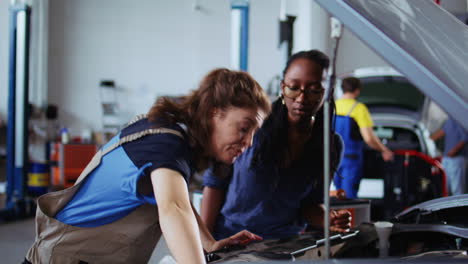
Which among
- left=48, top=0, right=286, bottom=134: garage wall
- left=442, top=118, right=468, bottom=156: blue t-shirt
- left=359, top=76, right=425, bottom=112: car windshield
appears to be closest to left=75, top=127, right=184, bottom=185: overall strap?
left=442, top=118, right=468, bottom=156: blue t-shirt

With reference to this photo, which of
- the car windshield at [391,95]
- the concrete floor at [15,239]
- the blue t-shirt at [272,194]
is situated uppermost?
the car windshield at [391,95]

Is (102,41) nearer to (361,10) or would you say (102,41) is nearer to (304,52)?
(304,52)

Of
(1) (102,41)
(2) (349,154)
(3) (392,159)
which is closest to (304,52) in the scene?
(2) (349,154)

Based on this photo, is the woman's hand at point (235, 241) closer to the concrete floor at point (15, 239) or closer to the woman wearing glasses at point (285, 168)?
the woman wearing glasses at point (285, 168)

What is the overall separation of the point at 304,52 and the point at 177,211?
1.04 m

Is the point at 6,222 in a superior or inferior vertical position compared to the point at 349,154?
inferior

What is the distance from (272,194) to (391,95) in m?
4.77

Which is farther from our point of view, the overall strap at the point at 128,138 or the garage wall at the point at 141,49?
the garage wall at the point at 141,49

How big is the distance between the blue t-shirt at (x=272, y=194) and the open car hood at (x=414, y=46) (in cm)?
91

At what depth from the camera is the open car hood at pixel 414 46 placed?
789mm

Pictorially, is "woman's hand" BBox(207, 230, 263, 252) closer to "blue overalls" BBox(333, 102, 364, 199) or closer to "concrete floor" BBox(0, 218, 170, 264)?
"blue overalls" BBox(333, 102, 364, 199)

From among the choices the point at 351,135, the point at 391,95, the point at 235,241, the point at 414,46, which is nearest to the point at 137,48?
the point at 391,95

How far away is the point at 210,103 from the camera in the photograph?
1.16 metres

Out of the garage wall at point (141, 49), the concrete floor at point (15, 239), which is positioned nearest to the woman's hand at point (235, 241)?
the concrete floor at point (15, 239)
